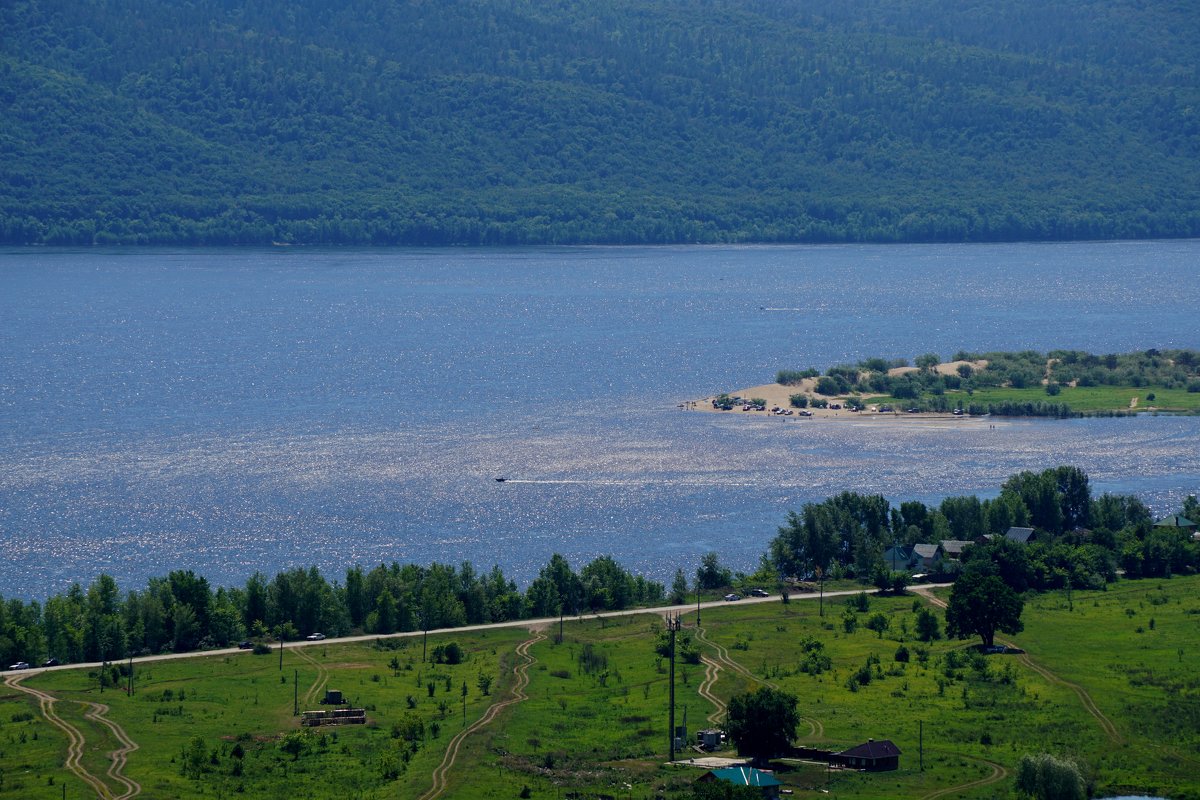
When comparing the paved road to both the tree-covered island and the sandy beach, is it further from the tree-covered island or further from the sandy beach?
the tree-covered island

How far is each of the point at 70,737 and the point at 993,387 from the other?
326 feet

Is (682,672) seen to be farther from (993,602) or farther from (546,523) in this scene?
(546,523)

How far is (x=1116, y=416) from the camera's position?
467 ft

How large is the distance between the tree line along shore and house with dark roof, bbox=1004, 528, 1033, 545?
2.82 feet

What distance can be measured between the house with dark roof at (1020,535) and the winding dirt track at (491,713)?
24.9 metres

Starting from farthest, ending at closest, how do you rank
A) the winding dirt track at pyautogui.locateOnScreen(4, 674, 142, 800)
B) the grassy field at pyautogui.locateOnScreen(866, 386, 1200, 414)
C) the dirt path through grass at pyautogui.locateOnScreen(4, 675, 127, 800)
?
the grassy field at pyautogui.locateOnScreen(866, 386, 1200, 414) < the dirt path through grass at pyautogui.locateOnScreen(4, 675, 127, 800) < the winding dirt track at pyautogui.locateOnScreen(4, 674, 142, 800)

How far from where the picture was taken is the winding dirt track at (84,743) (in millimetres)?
61312

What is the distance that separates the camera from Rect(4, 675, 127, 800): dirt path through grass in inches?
2425

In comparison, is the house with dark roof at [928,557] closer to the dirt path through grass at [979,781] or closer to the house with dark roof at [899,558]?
the house with dark roof at [899,558]

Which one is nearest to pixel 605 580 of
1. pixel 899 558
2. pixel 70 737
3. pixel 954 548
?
pixel 899 558

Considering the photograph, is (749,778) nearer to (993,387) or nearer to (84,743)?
(84,743)

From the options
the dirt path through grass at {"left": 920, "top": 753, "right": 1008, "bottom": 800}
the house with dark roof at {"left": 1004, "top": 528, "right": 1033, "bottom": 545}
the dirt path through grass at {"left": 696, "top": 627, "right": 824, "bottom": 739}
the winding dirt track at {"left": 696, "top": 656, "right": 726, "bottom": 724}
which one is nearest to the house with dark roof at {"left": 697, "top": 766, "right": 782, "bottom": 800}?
the dirt path through grass at {"left": 920, "top": 753, "right": 1008, "bottom": 800}

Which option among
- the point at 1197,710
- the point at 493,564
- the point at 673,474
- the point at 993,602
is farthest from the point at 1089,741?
the point at 673,474

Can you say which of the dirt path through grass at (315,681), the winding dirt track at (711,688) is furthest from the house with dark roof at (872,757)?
the dirt path through grass at (315,681)
